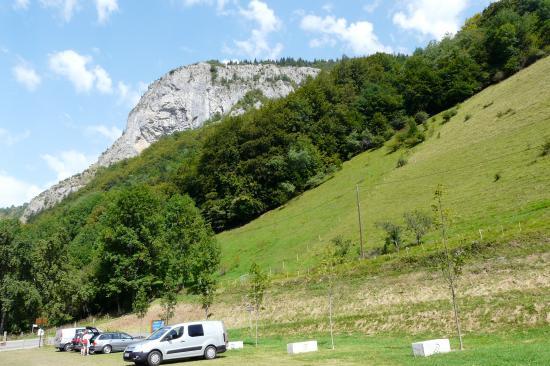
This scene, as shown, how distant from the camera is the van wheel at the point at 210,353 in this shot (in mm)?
24188

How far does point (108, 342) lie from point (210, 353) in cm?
1454

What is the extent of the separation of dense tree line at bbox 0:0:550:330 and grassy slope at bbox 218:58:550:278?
6915 millimetres

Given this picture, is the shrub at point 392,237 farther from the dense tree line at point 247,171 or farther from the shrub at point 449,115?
the shrub at point 449,115

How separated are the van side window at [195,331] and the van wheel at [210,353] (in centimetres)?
81

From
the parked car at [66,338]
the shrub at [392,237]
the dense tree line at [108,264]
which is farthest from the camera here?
the dense tree line at [108,264]

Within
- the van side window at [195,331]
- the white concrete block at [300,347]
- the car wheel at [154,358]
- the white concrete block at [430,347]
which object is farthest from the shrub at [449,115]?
the car wheel at [154,358]

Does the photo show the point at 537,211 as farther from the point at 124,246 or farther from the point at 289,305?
the point at 124,246

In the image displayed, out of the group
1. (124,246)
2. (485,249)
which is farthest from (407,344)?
(124,246)

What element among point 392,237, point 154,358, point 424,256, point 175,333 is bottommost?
point 154,358

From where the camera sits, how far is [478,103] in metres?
90.2

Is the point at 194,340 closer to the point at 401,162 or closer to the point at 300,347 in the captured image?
the point at 300,347

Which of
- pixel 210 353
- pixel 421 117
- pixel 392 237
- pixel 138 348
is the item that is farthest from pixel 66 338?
pixel 421 117

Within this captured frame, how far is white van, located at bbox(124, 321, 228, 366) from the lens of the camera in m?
22.7

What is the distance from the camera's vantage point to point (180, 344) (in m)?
23.8
